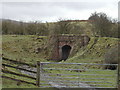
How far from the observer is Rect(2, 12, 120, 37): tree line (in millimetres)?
31312

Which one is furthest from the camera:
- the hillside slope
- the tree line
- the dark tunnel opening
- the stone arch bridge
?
the dark tunnel opening

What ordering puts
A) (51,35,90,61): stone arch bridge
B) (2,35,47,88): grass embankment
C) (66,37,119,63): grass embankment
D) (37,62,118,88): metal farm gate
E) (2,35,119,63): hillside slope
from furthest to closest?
(51,35,90,61): stone arch bridge < (2,35,47,88): grass embankment < (2,35,119,63): hillside slope < (66,37,119,63): grass embankment < (37,62,118,88): metal farm gate

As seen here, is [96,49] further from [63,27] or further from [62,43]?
[63,27]

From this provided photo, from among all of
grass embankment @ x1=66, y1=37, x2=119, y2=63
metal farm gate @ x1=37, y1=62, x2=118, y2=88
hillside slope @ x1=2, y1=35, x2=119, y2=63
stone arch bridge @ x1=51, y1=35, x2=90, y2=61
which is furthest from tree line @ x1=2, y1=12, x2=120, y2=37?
metal farm gate @ x1=37, y1=62, x2=118, y2=88

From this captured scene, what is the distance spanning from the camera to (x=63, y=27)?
1453 inches

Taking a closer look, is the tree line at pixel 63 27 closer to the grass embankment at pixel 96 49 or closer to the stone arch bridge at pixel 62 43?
the grass embankment at pixel 96 49

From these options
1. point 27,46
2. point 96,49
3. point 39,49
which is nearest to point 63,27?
point 39,49

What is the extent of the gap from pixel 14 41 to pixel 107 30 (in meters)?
14.7

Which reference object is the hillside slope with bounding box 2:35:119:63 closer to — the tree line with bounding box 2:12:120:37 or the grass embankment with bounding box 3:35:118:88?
the grass embankment with bounding box 3:35:118:88

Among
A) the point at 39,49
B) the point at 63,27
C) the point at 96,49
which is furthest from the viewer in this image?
the point at 63,27

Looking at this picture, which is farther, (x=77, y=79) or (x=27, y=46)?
(x=27, y=46)

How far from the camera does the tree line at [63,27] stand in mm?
31312

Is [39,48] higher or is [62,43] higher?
[62,43]

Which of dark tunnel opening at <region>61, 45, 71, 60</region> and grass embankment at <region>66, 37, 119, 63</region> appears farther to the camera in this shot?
dark tunnel opening at <region>61, 45, 71, 60</region>
